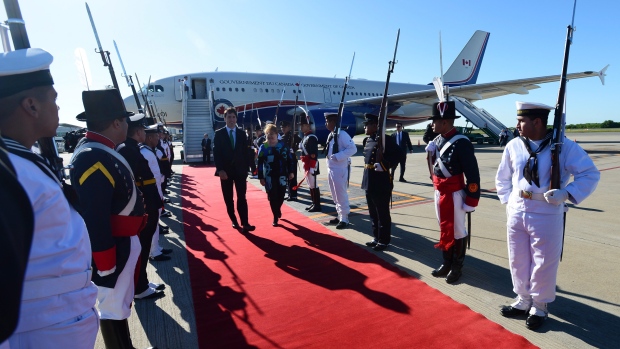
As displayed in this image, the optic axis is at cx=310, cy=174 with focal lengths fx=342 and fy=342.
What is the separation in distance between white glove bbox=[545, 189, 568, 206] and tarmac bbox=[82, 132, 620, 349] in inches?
41.6

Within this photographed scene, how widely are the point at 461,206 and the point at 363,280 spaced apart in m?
1.33

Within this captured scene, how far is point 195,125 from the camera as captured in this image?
19172mm

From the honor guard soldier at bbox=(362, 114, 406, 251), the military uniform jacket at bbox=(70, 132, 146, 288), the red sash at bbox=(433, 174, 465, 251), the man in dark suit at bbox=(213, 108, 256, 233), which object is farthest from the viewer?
the man in dark suit at bbox=(213, 108, 256, 233)

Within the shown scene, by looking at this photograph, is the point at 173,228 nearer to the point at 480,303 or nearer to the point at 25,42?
the point at 25,42

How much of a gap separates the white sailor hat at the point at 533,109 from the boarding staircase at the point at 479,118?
18163mm

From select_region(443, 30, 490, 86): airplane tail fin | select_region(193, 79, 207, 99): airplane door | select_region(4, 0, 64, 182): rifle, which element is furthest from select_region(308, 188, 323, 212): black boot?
select_region(443, 30, 490, 86): airplane tail fin

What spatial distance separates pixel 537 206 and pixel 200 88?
20.9 m

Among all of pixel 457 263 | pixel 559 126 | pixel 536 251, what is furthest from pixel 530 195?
pixel 457 263

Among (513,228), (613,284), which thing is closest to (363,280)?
(513,228)

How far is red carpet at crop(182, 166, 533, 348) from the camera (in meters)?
2.75

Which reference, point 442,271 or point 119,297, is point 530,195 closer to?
point 442,271

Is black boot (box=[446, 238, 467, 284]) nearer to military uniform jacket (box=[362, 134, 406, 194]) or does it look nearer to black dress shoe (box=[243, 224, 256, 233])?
military uniform jacket (box=[362, 134, 406, 194])

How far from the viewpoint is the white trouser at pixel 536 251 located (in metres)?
2.77

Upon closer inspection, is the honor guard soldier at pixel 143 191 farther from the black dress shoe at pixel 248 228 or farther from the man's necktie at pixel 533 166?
the man's necktie at pixel 533 166
